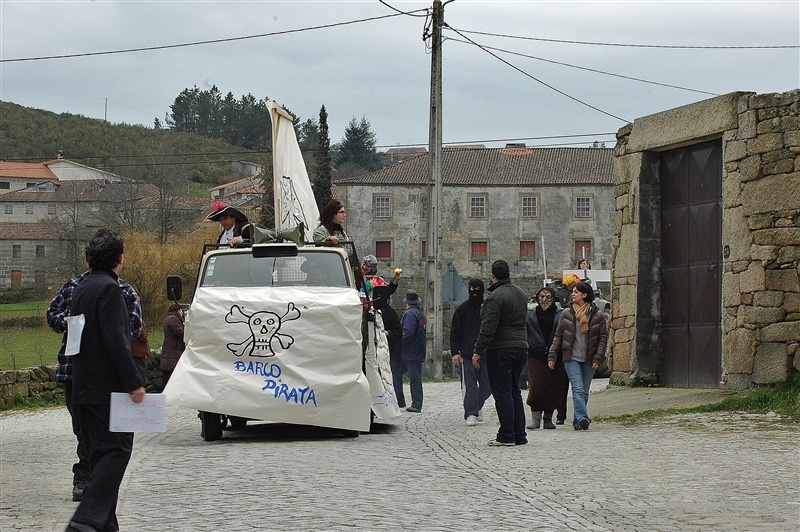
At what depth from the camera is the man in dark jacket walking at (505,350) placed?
12.3 metres

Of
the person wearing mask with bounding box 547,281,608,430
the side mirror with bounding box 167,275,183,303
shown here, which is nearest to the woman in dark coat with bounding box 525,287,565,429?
the person wearing mask with bounding box 547,281,608,430

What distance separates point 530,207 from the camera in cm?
8306

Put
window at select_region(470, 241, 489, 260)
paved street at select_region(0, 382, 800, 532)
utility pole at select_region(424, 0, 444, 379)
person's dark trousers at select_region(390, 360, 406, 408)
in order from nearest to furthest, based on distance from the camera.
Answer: paved street at select_region(0, 382, 800, 532)
person's dark trousers at select_region(390, 360, 406, 408)
utility pole at select_region(424, 0, 444, 379)
window at select_region(470, 241, 489, 260)

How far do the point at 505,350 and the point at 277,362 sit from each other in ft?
7.89

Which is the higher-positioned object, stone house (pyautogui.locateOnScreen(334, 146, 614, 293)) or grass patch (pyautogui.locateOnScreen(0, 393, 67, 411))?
stone house (pyautogui.locateOnScreen(334, 146, 614, 293))

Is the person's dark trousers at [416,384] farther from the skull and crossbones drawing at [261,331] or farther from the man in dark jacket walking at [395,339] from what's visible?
the skull and crossbones drawing at [261,331]

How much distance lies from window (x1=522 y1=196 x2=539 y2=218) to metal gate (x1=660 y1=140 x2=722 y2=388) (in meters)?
66.4

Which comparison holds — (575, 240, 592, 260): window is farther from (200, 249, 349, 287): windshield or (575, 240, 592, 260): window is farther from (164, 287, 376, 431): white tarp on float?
(164, 287, 376, 431): white tarp on float

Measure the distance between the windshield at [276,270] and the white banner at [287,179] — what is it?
156cm

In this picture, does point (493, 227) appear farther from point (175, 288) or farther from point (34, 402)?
point (175, 288)

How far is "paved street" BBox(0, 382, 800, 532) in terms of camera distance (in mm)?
7754

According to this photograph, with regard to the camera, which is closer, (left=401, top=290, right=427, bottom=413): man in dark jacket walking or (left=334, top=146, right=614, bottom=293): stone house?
(left=401, top=290, right=427, bottom=413): man in dark jacket walking

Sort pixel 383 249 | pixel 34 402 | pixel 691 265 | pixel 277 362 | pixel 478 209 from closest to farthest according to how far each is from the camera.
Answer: pixel 277 362
pixel 691 265
pixel 34 402
pixel 478 209
pixel 383 249

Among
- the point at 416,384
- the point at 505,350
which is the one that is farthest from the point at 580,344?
the point at 416,384
